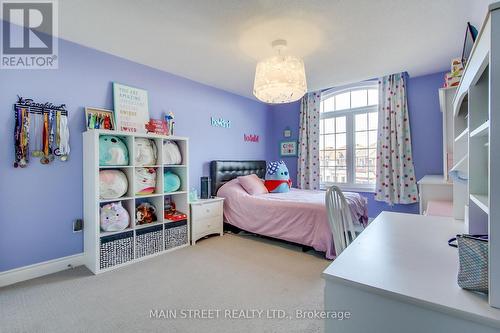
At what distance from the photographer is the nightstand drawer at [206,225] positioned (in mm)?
3115

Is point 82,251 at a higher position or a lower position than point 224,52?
lower

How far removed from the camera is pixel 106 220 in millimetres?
2369

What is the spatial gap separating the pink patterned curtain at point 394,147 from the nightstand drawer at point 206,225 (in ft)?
8.25

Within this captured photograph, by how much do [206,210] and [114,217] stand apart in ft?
3.80

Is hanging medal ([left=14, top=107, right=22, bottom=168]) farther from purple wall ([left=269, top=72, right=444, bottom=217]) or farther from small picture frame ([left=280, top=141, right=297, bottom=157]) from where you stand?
purple wall ([left=269, top=72, right=444, bottom=217])

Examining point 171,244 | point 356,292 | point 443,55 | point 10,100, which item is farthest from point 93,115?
point 443,55

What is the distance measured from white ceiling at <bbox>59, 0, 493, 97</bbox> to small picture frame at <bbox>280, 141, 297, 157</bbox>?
1819 mm

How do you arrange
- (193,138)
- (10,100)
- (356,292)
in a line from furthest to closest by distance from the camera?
(193,138) → (10,100) → (356,292)

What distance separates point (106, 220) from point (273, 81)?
2.20m

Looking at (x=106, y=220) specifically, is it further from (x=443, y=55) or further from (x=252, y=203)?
(x=443, y=55)

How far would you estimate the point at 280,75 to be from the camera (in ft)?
7.68

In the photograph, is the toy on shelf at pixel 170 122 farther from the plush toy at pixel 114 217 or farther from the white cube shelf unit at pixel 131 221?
the plush toy at pixel 114 217

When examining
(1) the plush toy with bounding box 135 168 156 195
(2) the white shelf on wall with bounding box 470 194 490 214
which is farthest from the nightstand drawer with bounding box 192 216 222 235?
(2) the white shelf on wall with bounding box 470 194 490 214

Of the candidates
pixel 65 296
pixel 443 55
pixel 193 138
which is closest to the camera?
pixel 65 296
